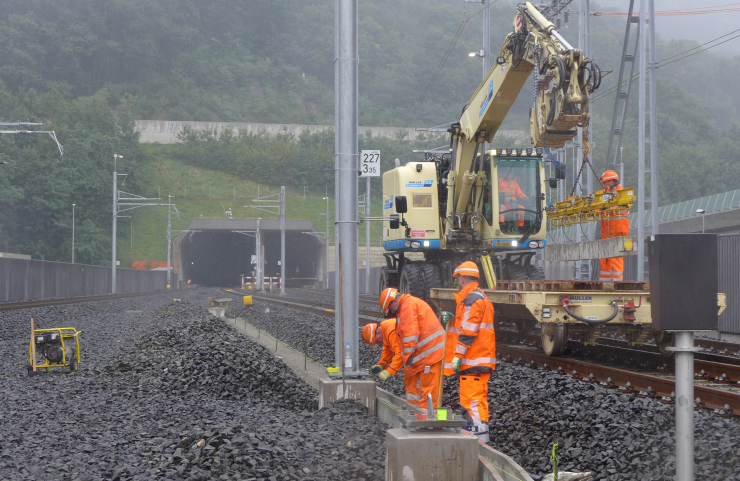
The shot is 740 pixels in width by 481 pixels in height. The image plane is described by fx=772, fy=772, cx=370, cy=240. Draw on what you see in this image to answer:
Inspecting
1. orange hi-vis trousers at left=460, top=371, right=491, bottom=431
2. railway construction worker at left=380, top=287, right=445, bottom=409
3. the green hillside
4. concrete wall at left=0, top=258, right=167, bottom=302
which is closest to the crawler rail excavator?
railway construction worker at left=380, top=287, right=445, bottom=409

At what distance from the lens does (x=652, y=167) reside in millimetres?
22547

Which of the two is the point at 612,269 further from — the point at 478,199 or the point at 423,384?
the point at 423,384

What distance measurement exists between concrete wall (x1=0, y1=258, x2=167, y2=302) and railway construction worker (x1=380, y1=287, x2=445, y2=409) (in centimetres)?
2967

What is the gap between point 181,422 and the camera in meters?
8.34

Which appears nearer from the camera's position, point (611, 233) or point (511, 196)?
point (611, 233)

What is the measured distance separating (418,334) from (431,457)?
193cm

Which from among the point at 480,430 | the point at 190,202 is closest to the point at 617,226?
the point at 480,430

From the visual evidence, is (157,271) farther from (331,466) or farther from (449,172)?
(331,466)

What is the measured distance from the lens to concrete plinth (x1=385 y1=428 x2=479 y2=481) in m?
5.91

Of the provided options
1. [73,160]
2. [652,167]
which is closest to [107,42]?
[73,160]

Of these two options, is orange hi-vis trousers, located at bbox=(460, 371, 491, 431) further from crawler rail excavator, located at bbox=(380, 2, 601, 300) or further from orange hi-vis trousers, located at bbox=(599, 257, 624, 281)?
crawler rail excavator, located at bbox=(380, 2, 601, 300)

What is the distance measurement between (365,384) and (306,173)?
90.9 m

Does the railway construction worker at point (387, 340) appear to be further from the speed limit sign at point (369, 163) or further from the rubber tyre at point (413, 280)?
the rubber tyre at point (413, 280)

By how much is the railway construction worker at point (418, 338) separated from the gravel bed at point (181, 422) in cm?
77
